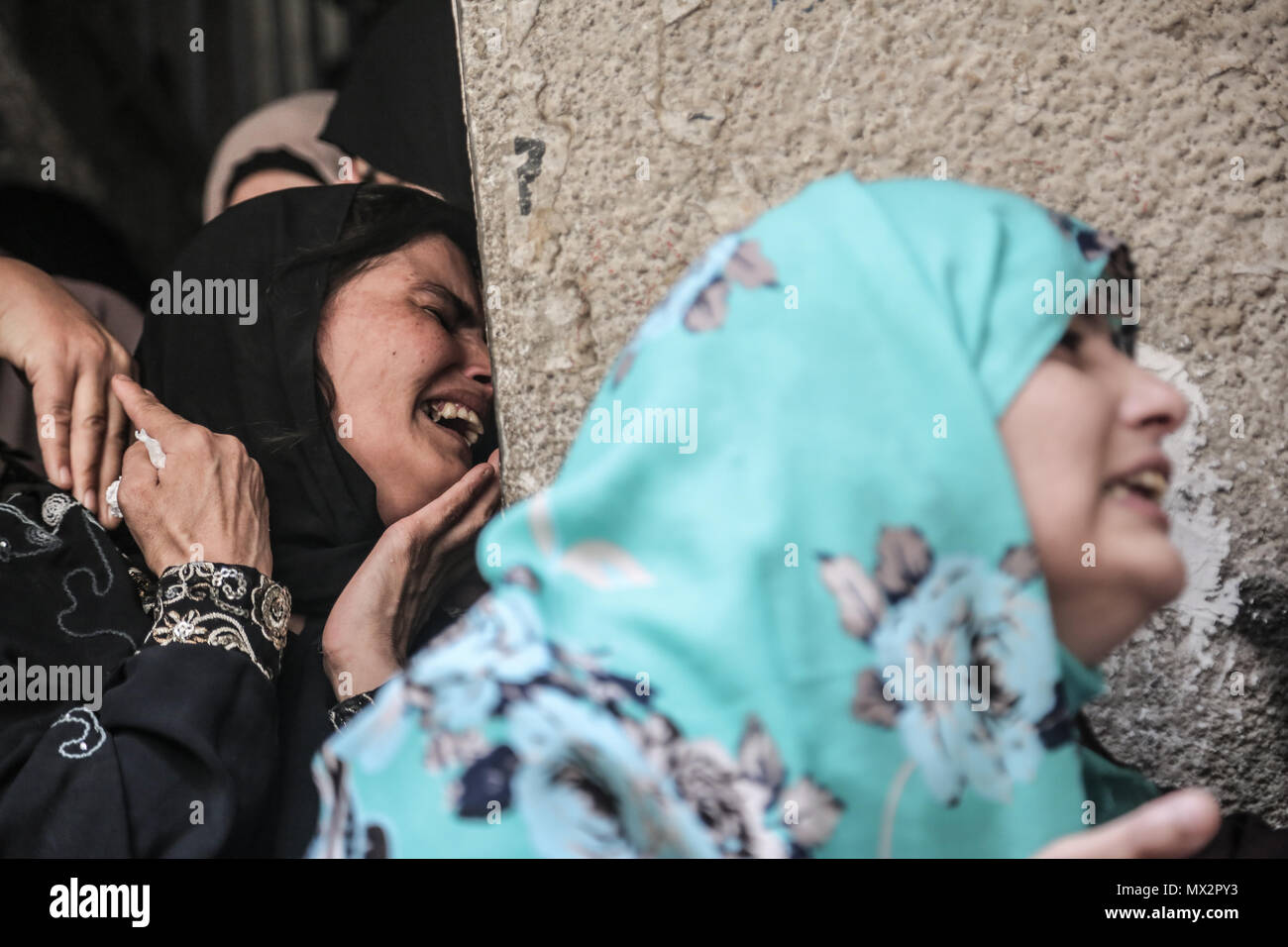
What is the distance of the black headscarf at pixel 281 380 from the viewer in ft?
4.29

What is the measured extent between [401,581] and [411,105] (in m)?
0.71

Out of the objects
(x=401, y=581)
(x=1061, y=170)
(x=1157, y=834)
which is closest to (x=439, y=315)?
(x=401, y=581)

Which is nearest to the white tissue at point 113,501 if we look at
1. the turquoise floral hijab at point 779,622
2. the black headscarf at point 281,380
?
the black headscarf at point 281,380

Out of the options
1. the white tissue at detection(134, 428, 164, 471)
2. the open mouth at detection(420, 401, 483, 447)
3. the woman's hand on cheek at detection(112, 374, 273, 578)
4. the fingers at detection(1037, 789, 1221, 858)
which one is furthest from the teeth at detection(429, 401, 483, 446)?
the fingers at detection(1037, 789, 1221, 858)

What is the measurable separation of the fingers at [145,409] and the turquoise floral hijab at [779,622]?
0.74 meters

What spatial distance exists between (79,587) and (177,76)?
0.87 m

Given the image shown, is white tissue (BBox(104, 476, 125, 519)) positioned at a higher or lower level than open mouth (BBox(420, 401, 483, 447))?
lower

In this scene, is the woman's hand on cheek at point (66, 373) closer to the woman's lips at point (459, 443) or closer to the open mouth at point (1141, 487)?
the woman's lips at point (459, 443)

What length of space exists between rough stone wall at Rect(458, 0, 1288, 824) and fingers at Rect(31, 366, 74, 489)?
699 mm

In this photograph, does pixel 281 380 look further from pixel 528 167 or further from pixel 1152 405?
pixel 1152 405

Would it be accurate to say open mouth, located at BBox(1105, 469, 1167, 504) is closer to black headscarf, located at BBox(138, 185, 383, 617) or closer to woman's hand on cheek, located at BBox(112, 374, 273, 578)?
black headscarf, located at BBox(138, 185, 383, 617)

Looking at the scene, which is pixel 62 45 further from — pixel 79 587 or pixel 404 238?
pixel 79 587

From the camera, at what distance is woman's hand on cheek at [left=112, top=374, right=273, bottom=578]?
1.27 metres
